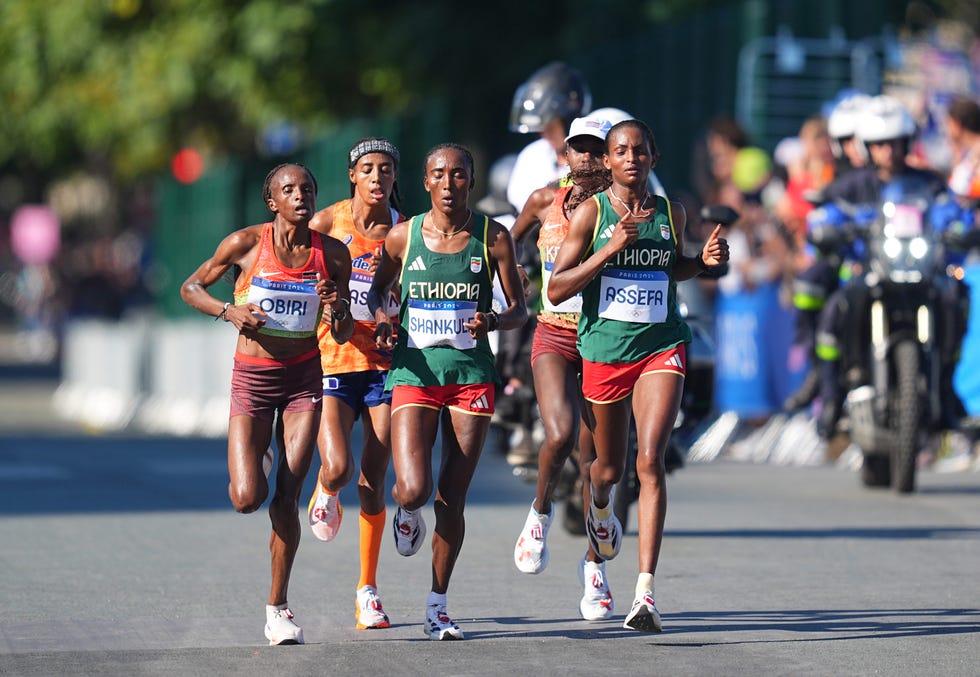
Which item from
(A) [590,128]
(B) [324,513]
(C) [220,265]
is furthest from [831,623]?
(C) [220,265]

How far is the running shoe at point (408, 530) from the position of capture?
8.97 metres

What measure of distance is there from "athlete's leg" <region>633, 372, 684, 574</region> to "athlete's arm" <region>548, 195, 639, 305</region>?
→ 46 centimetres

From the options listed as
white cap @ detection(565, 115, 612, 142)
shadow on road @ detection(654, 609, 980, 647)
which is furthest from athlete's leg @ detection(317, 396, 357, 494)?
white cap @ detection(565, 115, 612, 142)

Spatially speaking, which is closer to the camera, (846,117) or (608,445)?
(608,445)

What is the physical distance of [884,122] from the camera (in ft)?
46.9

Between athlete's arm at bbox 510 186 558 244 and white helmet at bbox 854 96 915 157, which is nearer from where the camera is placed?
athlete's arm at bbox 510 186 558 244

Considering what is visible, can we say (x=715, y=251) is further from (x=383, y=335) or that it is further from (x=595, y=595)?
(x=595, y=595)

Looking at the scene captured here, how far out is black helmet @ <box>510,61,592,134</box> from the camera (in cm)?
1174

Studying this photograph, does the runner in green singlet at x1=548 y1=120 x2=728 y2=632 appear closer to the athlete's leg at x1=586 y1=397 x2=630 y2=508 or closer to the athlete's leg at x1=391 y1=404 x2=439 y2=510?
the athlete's leg at x1=586 y1=397 x2=630 y2=508

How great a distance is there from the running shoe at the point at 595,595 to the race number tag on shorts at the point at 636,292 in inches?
39.0

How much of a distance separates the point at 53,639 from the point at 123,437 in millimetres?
13394

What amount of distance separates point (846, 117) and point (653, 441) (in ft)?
20.5

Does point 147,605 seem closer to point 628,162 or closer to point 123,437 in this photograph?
point 628,162

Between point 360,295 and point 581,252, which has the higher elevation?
point 581,252
